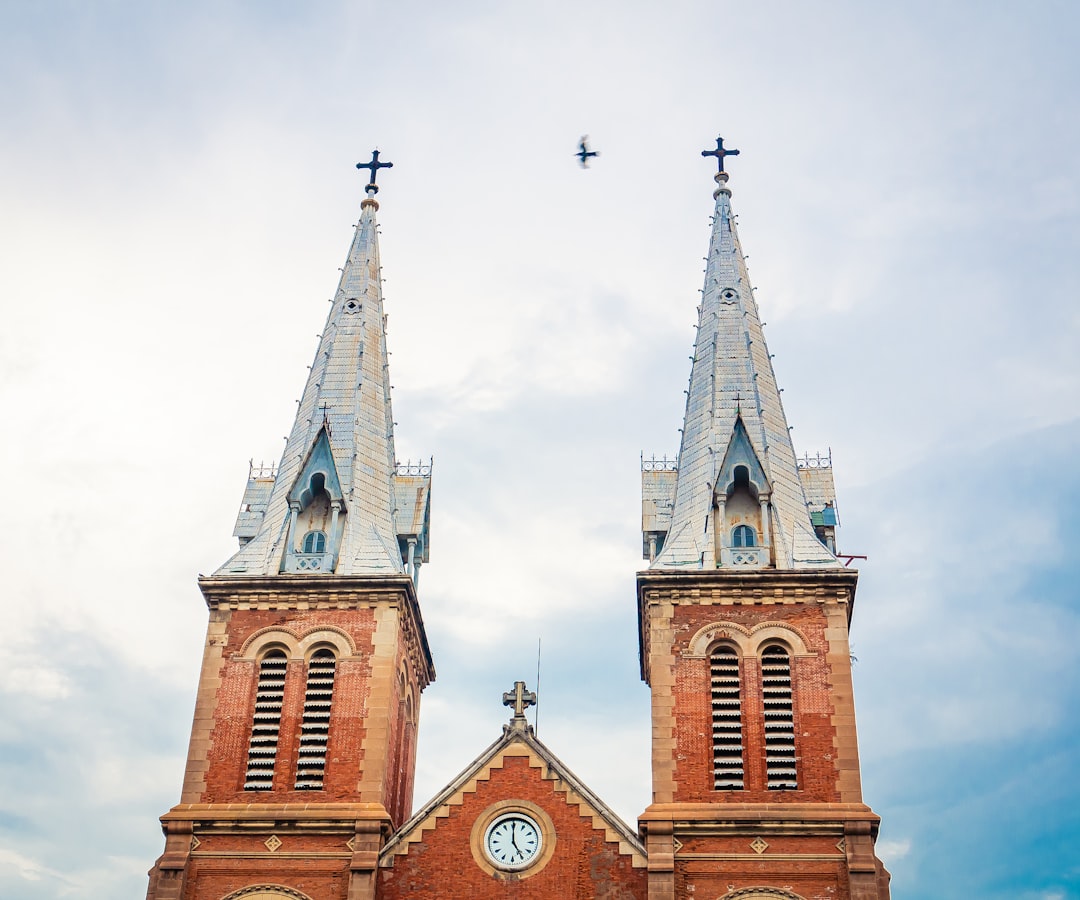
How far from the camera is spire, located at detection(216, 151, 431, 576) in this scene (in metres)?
37.6

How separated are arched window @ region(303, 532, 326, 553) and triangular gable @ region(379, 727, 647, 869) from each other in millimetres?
7176

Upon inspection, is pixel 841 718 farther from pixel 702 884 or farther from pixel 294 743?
pixel 294 743

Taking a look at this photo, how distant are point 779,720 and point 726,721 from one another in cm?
117

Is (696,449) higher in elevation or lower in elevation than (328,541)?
higher

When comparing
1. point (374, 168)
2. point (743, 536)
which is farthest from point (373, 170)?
point (743, 536)

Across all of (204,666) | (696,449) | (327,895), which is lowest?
(327,895)

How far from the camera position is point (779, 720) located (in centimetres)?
3400

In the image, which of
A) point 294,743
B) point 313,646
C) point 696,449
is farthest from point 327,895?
point 696,449

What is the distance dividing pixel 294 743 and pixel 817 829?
38.3ft

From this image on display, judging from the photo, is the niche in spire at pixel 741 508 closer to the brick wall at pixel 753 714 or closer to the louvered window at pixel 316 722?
the brick wall at pixel 753 714

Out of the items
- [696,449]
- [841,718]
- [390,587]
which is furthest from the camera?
[696,449]

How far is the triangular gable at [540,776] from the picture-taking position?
107ft

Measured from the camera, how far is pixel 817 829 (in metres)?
32.2

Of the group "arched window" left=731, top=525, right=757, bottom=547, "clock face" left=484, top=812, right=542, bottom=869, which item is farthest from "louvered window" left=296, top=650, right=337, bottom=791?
"arched window" left=731, top=525, right=757, bottom=547
